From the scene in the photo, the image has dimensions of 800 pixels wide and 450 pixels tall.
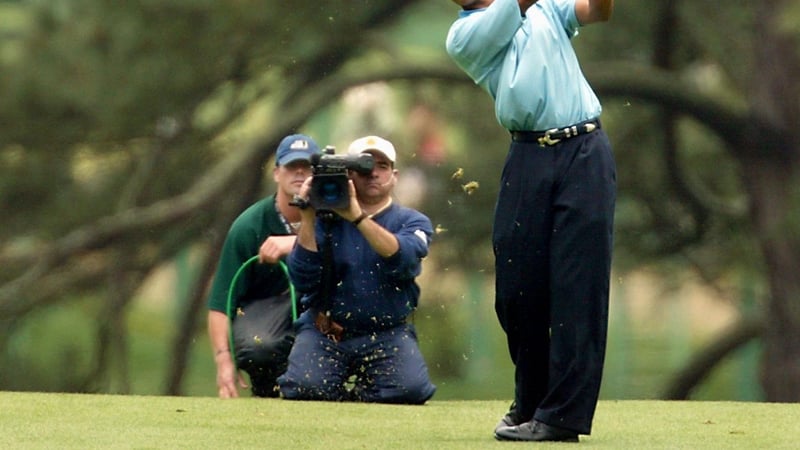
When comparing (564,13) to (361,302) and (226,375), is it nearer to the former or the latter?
(361,302)

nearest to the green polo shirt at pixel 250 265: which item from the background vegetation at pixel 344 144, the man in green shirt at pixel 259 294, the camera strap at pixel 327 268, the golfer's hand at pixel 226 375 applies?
the man in green shirt at pixel 259 294

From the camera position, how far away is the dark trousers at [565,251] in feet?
17.9

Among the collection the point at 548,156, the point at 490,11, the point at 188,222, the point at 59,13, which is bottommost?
the point at 188,222

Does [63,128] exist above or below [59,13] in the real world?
below

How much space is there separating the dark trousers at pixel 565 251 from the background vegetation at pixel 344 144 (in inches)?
225

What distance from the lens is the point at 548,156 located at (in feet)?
18.0

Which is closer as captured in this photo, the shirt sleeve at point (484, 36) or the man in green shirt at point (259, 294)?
the shirt sleeve at point (484, 36)

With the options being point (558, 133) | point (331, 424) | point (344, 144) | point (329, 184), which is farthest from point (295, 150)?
point (344, 144)

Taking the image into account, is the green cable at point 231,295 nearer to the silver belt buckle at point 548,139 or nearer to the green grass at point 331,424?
the green grass at point 331,424

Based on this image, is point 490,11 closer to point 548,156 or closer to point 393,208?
point 548,156

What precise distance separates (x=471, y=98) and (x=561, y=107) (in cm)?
652

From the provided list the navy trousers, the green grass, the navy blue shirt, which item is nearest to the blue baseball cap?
the navy blue shirt

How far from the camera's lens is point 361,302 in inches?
282

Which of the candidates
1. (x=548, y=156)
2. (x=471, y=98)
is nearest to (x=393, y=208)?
(x=548, y=156)
